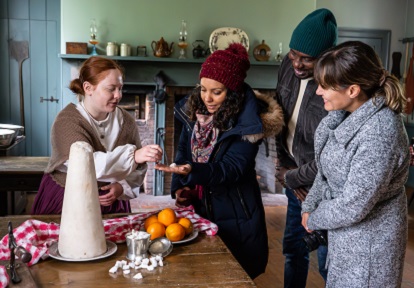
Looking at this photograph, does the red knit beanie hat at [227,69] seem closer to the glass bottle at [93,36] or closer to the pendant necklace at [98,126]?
the pendant necklace at [98,126]

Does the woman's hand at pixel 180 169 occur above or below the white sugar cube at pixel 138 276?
above

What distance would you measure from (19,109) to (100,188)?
4236 mm

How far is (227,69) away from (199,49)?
3.29 metres

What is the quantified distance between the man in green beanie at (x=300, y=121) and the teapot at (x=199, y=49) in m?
2.82

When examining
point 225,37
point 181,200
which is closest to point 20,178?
point 181,200

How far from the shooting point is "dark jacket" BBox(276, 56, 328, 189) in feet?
6.68

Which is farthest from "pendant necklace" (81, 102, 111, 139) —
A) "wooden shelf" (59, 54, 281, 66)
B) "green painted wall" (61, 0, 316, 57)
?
"green painted wall" (61, 0, 316, 57)

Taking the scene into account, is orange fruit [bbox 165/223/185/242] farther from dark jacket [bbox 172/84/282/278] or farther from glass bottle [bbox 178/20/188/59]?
glass bottle [bbox 178/20/188/59]

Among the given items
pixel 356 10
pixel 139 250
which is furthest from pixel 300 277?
pixel 356 10

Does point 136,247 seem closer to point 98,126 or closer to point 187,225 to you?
point 187,225

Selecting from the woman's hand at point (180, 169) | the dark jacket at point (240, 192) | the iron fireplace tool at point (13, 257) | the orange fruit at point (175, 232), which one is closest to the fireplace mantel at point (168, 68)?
the dark jacket at point (240, 192)

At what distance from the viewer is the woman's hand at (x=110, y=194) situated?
1.99m

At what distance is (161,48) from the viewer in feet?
16.5

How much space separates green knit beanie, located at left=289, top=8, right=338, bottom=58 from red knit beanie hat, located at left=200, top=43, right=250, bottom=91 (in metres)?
0.28
